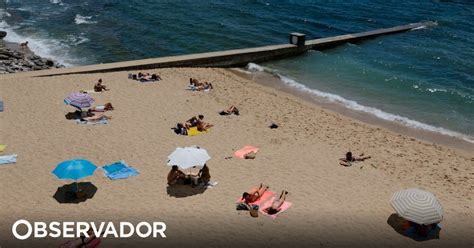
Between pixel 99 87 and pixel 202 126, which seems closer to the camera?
pixel 202 126

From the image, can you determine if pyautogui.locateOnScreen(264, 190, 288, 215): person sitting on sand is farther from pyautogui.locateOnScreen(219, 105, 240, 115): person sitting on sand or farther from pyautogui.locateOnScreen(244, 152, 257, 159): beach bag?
pyautogui.locateOnScreen(219, 105, 240, 115): person sitting on sand

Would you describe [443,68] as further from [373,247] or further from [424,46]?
[373,247]

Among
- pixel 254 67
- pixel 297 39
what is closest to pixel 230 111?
pixel 254 67

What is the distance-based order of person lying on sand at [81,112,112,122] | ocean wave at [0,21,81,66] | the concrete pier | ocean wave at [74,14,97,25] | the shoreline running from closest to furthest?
person lying on sand at [81,112,112,122] → the shoreline → the concrete pier → ocean wave at [0,21,81,66] → ocean wave at [74,14,97,25]

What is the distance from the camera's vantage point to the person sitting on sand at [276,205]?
12375 millimetres

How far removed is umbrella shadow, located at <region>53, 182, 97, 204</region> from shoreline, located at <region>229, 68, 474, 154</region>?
12562 millimetres

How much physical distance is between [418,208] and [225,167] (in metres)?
5.80

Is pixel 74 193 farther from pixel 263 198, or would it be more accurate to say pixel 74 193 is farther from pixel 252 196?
pixel 263 198

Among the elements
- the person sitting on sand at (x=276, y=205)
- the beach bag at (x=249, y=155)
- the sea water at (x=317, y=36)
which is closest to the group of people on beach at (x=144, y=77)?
the sea water at (x=317, y=36)

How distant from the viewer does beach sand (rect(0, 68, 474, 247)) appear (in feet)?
38.9

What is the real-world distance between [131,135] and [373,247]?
9229 mm

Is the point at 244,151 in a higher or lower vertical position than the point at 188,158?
lower

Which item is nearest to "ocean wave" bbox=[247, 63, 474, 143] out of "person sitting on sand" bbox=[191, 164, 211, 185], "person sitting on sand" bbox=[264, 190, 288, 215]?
"person sitting on sand" bbox=[264, 190, 288, 215]

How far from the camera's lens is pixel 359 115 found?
2205 centimetres
